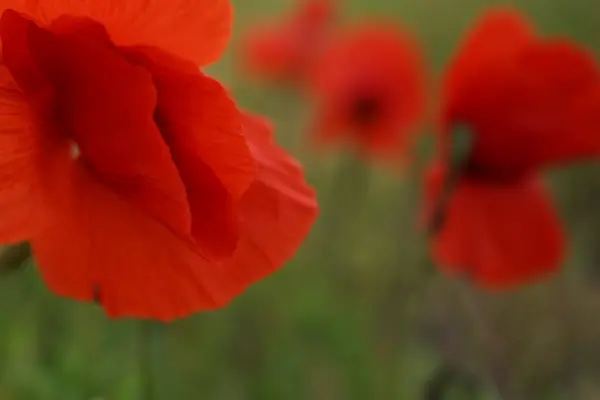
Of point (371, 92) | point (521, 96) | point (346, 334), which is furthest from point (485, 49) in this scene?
point (371, 92)

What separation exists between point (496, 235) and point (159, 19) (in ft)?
1.07

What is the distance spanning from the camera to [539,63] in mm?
500

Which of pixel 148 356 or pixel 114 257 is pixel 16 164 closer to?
pixel 114 257

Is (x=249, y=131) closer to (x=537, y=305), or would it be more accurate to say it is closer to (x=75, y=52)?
(x=75, y=52)

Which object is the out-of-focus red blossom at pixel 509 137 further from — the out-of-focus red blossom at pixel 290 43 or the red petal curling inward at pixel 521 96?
the out-of-focus red blossom at pixel 290 43

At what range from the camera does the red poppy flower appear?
0.86 ft

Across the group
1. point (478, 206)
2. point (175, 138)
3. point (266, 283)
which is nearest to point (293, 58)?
point (266, 283)

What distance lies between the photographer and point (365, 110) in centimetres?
95

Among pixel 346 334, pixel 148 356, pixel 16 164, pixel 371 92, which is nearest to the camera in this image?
pixel 16 164

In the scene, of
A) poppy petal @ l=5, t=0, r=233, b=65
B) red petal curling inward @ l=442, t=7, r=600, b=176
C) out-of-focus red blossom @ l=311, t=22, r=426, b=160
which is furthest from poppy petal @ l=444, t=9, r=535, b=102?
out-of-focus red blossom @ l=311, t=22, r=426, b=160

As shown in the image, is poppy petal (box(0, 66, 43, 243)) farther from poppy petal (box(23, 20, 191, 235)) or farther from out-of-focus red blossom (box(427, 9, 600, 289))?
out-of-focus red blossom (box(427, 9, 600, 289))

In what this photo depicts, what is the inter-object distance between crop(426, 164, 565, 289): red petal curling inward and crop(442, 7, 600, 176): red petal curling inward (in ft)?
0.13

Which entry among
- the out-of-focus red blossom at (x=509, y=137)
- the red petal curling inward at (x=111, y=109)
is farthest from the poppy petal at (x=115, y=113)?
the out-of-focus red blossom at (x=509, y=137)

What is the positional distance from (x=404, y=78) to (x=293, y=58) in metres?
0.15
